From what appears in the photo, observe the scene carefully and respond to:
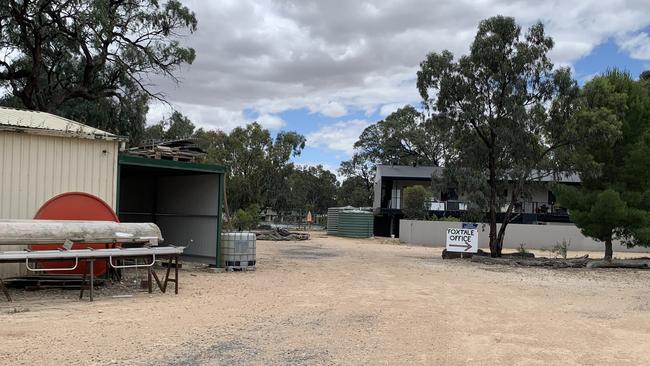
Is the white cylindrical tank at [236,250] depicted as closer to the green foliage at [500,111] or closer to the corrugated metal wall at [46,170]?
the corrugated metal wall at [46,170]

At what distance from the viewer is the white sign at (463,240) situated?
25.3 metres

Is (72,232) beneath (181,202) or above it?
beneath

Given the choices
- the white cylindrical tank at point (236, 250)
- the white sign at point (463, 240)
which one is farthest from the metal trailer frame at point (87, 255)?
the white sign at point (463, 240)

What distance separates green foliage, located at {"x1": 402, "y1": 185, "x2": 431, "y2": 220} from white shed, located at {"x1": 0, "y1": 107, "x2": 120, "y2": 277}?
3205 centimetres

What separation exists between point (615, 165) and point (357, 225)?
79.6 ft

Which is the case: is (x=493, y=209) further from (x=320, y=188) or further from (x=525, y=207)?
(x=320, y=188)

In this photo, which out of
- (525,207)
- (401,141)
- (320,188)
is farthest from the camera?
(320,188)

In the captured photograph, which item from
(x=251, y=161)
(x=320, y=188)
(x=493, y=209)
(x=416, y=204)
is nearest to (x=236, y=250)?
(x=493, y=209)

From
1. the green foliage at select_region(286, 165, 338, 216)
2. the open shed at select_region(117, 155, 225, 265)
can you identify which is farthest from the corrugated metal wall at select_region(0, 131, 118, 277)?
the green foliage at select_region(286, 165, 338, 216)

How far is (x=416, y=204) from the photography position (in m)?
44.0

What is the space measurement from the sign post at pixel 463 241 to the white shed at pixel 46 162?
15.7 m

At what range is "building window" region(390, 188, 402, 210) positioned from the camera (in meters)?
49.5

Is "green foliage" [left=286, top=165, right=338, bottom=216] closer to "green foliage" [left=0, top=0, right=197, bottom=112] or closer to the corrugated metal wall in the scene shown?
"green foliage" [left=0, top=0, right=197, bottom=112]

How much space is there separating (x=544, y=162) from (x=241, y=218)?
17796 mm
